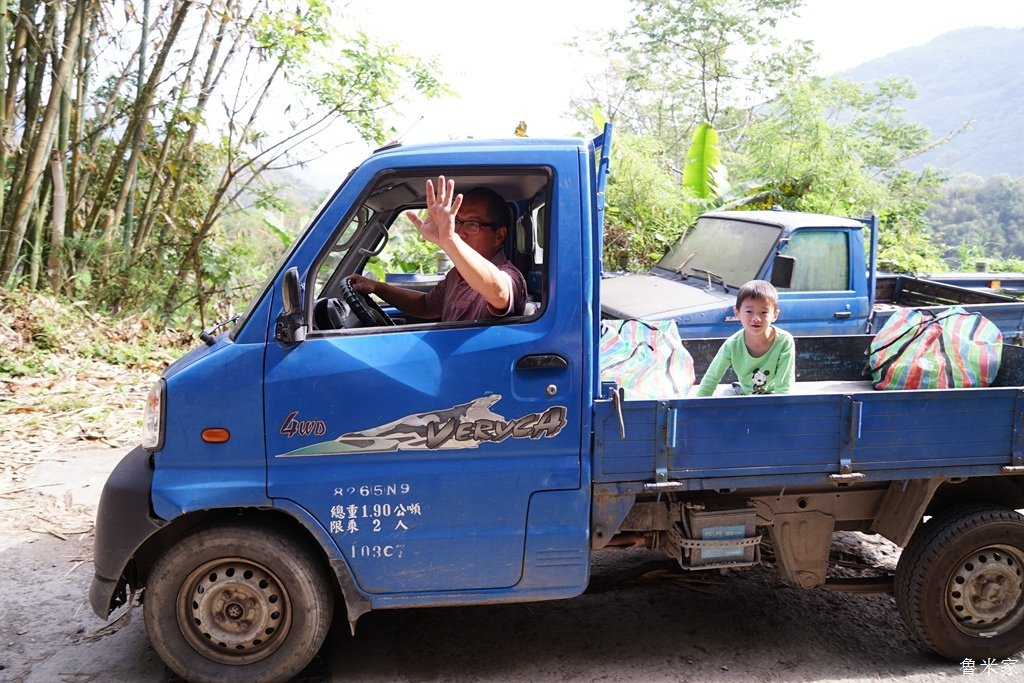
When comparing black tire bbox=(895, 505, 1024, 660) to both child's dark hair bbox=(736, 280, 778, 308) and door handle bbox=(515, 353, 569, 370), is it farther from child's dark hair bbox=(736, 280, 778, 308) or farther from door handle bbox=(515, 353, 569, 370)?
door handle bbox=(515, 353, 569, 370)

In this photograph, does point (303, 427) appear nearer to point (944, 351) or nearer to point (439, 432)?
point (439, 432)

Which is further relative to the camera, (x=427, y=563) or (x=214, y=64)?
(x=214, y=64)

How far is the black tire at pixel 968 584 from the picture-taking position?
12.2 ft

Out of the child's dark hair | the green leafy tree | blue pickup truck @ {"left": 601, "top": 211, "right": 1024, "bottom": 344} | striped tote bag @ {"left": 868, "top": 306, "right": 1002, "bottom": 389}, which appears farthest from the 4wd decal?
the green leafy tree

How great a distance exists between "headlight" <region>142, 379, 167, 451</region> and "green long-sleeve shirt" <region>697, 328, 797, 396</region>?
2328mm

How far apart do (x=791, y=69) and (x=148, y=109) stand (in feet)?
50.8

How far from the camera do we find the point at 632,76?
2183 centimetres

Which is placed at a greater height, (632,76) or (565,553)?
(632,76)

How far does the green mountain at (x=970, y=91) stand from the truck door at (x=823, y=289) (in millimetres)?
32608

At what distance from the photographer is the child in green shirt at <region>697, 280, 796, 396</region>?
159 inches

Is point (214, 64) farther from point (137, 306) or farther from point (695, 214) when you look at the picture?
point (695, 214)

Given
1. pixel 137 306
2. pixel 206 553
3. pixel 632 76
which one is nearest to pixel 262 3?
pixel 137 306

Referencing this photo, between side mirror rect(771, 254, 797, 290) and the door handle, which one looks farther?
side mirror rect(771, 254, 797, 290)

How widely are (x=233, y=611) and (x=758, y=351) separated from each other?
2511mm
